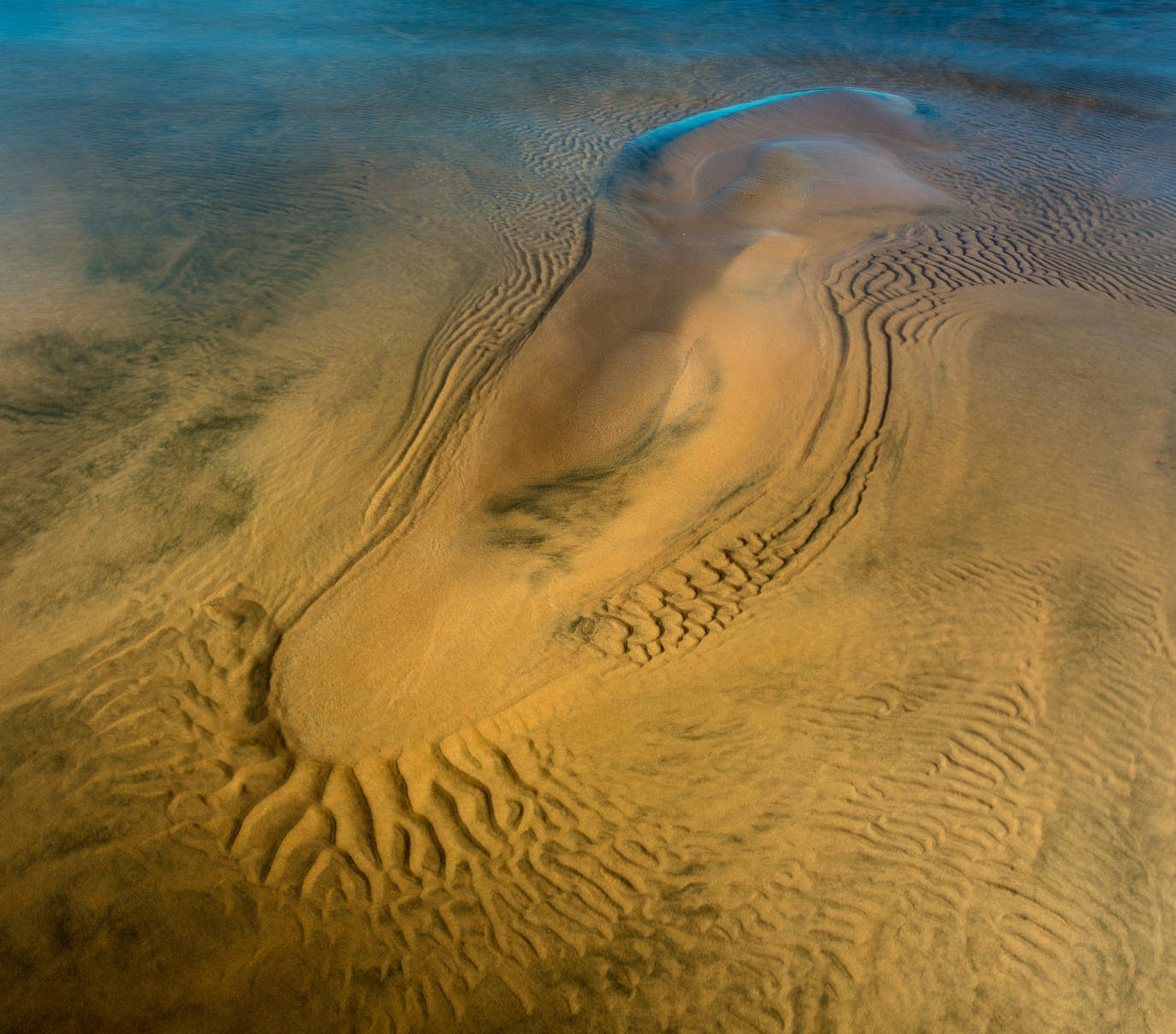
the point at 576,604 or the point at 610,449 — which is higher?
the point at 610,449

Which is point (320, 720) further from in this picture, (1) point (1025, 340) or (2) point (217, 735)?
(1) point (1025, 340)

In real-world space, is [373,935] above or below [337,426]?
below

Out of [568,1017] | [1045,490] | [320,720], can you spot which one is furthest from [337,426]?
[1045,490]

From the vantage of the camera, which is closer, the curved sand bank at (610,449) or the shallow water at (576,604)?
the shallow water at (576,604)

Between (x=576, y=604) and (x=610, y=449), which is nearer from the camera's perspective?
(x=576, y=604)
